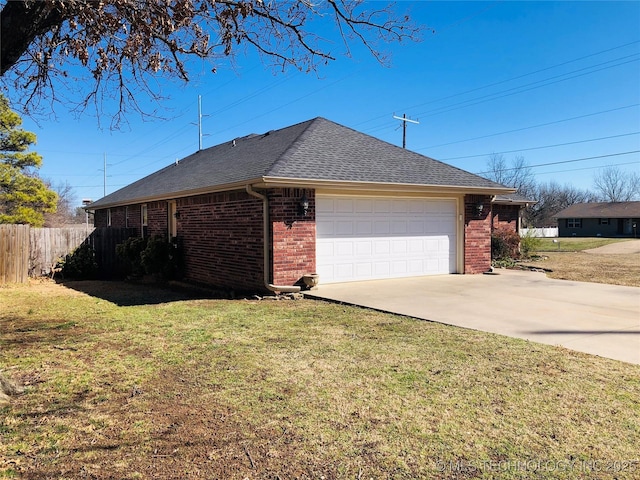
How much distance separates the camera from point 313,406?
3.69m

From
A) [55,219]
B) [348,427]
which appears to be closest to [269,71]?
[348,427]

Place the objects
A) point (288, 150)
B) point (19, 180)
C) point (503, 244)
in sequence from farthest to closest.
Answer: point (19, 180) → point (503, 244) → point (288, 150)

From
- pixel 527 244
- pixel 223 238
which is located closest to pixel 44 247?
pixel 223 238

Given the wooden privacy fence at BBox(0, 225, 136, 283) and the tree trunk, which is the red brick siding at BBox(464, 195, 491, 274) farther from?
the wooden privacy fence at BBox(0, 225, 136, 283)

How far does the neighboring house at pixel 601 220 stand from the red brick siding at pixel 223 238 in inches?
2056

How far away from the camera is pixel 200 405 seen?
12.3ft

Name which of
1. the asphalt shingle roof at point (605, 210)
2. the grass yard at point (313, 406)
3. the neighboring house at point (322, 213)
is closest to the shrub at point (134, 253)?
the neighboring house at point (322, 213)

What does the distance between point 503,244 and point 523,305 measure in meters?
10.0

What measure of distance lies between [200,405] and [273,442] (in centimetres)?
92

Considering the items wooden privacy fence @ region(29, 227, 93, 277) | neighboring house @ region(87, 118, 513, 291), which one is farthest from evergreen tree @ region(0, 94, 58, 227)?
neighboring house @ region(87, 118, 513, 291)

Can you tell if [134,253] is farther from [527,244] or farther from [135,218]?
[527,244]

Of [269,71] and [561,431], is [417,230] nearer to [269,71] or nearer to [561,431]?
[269,71]

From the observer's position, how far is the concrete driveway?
18.9 ft

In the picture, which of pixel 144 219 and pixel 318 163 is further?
pixel 144 219
